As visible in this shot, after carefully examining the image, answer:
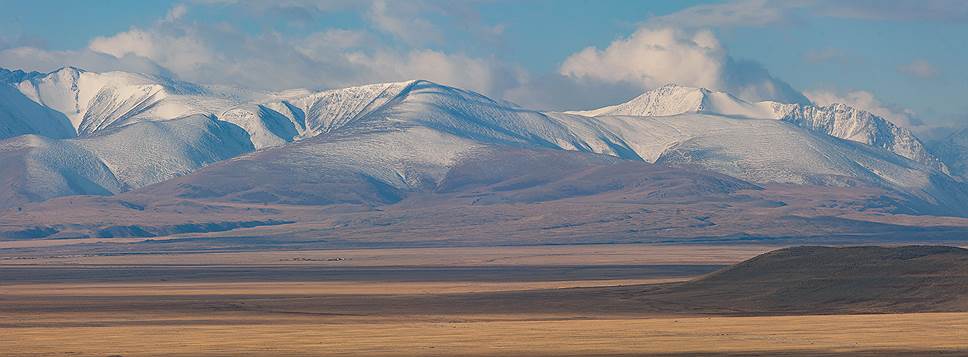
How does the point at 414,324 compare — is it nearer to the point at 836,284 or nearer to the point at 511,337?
the point at 511,337

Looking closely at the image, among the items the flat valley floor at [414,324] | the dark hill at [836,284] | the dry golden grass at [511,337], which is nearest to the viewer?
the dry golden grass at [511,337]

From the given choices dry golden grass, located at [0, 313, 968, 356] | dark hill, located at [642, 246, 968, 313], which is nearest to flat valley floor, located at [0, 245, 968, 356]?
dry golden grass, located at [0, 313, 968, 356]

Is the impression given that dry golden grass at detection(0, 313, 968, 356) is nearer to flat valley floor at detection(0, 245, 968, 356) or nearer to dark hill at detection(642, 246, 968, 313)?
flat valley floor at detection(0, 245, 968, 356)

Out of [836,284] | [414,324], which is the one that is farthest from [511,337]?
[836,284]

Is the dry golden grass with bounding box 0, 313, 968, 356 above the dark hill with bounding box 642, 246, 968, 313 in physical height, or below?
below

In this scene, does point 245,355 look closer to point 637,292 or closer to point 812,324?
point 812,324

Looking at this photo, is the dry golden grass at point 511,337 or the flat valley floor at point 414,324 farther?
the flat valley floor at point 414,324

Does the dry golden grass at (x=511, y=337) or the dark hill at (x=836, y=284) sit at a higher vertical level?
the dark hill at (x=836, y=284)

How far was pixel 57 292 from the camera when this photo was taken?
150 meters

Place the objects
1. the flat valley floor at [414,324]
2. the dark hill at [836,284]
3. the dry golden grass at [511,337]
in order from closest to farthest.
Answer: the dry golden grass at [511,337], the flat valley floor at [414,324], the dark hill at [836,284]

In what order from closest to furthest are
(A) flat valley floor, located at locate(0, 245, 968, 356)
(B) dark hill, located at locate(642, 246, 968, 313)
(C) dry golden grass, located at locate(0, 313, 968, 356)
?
(C) dry golden grass, located at locate(0, 313, 968, 356)
(A) flat valley floor, located at locate(0, 245, 968, 356)
(B) dark hill, located at locate(642, 246, 968, 313)

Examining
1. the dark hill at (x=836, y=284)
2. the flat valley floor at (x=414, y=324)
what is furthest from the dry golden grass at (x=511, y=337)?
the dark hill at (x=836, y=284)

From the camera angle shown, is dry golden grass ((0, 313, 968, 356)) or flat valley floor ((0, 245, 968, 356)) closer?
dry golden grass ((0, 313, 968, 356))

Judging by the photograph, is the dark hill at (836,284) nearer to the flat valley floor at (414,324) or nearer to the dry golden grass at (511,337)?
the flat valley floor at (414,324)
